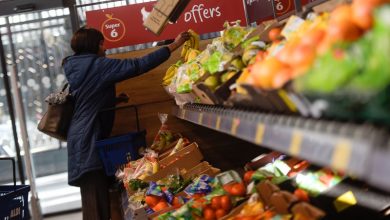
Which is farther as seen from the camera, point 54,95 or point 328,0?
point 54,95

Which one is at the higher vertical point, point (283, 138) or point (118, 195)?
point (283, 138)

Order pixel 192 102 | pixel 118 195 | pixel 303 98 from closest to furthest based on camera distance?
1. pixel 303 98
2. pixel 192 102
3. pixel 118 195

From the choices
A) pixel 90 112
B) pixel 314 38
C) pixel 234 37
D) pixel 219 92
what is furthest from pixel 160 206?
pixel 314 38

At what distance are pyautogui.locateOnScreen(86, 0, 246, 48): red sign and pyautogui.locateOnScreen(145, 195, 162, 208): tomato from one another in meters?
2.05

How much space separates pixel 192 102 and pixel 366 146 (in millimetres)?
2128

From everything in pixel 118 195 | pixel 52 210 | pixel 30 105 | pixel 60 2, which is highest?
pixel 60 2

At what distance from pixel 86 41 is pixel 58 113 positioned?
563 mm

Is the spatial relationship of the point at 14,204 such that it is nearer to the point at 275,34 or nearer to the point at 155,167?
the point at 155,167

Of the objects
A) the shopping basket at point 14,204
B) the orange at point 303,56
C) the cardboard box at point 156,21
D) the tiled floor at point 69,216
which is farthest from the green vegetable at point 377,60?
the tiled floor at point 69,216

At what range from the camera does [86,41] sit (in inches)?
165

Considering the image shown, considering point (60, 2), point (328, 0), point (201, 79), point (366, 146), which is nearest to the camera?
point (366, 146)

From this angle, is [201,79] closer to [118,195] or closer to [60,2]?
[118,195]

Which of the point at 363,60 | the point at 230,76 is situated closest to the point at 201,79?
the point at 230,76

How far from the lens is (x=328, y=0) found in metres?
1.99
